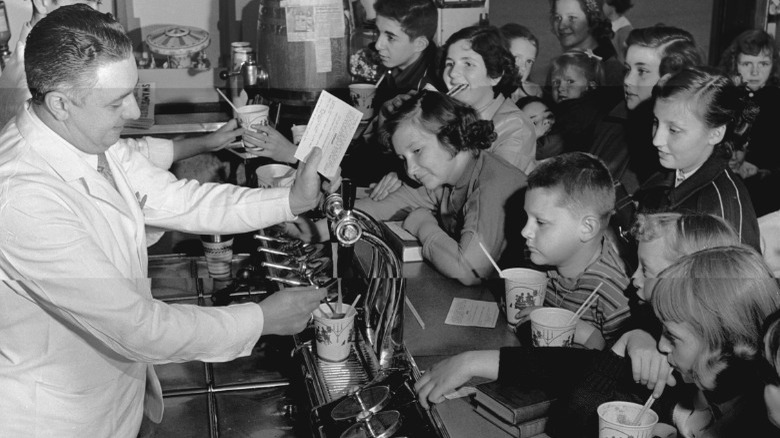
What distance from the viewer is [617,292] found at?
6.15ft

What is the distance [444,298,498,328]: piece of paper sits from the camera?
1862 mm

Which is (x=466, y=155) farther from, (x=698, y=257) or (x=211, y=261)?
(x=698, y=257)

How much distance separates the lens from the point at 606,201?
2045mm

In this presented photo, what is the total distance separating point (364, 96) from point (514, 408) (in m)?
2.32

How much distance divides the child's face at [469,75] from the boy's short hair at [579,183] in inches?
42.3

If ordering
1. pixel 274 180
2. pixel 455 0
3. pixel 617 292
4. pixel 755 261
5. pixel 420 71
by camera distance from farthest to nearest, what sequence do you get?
pixel 455 0 < pixel 420 71 < pixel 274 180 < pixel 617 292 < pixel 755 261

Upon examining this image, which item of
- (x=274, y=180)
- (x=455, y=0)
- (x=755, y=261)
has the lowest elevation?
(x=274, y=180)

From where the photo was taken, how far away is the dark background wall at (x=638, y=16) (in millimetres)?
6438

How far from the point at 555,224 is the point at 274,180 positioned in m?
0.97

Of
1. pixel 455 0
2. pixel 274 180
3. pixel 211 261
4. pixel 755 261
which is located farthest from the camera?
pixel 455 0

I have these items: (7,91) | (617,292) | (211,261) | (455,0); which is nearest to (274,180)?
(211,261)

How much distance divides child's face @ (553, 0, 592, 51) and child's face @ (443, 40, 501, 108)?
108cm

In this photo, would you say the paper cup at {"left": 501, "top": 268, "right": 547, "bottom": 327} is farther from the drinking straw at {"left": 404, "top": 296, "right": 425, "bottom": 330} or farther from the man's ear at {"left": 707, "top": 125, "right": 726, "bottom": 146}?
the man's ear at {"left": 707, "top": 125, "right": 726, "bottom": 146}

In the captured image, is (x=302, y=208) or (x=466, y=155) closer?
(x=302, y=208)
